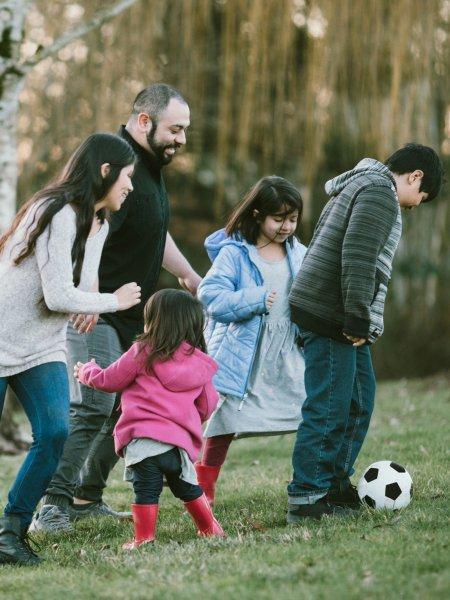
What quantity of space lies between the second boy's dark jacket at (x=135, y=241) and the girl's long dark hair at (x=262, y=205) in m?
0.42

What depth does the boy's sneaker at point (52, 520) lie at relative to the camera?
5.31 metres

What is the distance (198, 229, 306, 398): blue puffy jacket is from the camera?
5.46 metres

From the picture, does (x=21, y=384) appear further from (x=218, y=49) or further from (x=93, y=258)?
(x=218, y=49)

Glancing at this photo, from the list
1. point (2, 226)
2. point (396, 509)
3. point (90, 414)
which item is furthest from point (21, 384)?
point (2, 226)

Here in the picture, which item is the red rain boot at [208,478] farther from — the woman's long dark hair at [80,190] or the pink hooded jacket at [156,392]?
the woman's long dark hair at [80,190]

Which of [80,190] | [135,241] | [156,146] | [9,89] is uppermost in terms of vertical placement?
[9,89]

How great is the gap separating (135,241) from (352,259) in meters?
1.36

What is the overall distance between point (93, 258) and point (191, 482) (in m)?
1.10

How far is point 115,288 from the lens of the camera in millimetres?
5602

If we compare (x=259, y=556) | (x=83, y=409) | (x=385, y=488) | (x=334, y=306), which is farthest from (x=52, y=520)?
(x=334, y=306)

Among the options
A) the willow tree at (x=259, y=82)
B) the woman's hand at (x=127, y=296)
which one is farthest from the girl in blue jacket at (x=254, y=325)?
the willow tree at (x=259, y=82)

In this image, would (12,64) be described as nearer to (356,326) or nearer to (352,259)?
(352,259)

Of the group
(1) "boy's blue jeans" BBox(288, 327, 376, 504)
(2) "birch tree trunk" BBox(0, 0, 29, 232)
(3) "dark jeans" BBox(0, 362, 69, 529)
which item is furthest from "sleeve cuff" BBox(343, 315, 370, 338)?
(2) "birch tree trunk" BBox(0, 0, 29, 232)

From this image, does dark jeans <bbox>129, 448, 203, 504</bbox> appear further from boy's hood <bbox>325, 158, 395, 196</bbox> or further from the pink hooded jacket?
boy's hood <bbox>325, 158, 395, 196</bbox>
